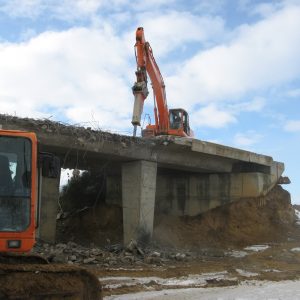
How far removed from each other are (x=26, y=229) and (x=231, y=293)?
4841 mm

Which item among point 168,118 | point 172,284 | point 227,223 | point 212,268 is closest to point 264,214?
point 227,223

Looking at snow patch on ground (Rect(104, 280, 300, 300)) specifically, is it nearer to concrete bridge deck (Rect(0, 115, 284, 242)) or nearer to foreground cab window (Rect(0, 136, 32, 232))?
foreground cab window (Rect(0, 136, 32, 232))

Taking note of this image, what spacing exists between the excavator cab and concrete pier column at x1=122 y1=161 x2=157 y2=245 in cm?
500

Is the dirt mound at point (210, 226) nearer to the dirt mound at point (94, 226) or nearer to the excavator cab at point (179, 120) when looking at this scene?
the dirt mound at point (94, 226)

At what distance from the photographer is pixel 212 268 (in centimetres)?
1385

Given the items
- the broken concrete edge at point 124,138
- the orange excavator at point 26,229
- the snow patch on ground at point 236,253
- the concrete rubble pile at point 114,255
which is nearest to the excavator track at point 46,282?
the orange excavator at point 26,229

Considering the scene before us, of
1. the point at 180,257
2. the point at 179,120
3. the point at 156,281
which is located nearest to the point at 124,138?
the point at 180,257

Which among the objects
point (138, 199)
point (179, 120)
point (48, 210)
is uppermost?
point (179, 120)

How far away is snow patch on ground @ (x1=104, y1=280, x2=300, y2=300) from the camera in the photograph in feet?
28.2

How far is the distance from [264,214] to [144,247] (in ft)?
23.2

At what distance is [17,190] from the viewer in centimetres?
562

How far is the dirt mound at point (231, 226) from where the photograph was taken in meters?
21.0

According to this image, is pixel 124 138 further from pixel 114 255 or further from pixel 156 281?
pixel 156 281

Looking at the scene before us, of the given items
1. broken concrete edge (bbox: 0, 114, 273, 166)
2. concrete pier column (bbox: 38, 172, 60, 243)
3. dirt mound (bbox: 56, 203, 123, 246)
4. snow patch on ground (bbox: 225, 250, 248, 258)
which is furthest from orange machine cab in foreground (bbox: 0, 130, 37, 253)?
dirt mound (bbox: 56, 203, 123, 246)
